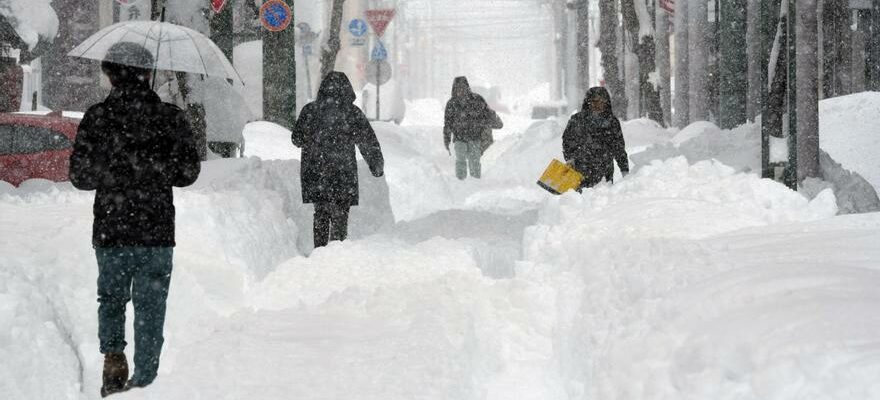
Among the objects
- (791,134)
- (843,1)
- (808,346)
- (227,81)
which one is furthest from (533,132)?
(808,346)

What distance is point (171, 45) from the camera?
27.1 feet

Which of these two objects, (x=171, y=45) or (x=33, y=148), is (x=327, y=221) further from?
(x=33, y=148)

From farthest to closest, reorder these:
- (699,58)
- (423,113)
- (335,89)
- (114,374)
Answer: (423,113), (699,58), (335,89), (114,374)

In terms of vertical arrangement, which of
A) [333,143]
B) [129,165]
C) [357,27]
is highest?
[357,27]

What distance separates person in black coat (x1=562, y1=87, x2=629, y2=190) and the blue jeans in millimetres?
6085

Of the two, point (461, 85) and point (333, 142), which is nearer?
point (333, 142)

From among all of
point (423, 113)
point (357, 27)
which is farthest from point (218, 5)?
point (423, 113)

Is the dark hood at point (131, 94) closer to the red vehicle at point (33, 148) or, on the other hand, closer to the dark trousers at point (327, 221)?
the dark trousers at point (327, 221)

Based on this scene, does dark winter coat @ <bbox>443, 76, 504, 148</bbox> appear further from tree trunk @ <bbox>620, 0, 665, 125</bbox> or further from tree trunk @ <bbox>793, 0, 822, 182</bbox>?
tree trunk @ <bbox>793, 0, 822, 182</bbox>

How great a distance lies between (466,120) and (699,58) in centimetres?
480

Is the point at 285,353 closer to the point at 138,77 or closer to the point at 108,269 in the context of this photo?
the point at 108,269

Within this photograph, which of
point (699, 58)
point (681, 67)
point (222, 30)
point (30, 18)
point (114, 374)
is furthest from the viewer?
point (30, 18)

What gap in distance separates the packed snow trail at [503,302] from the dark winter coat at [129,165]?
0.69 m

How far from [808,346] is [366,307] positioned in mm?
4064
